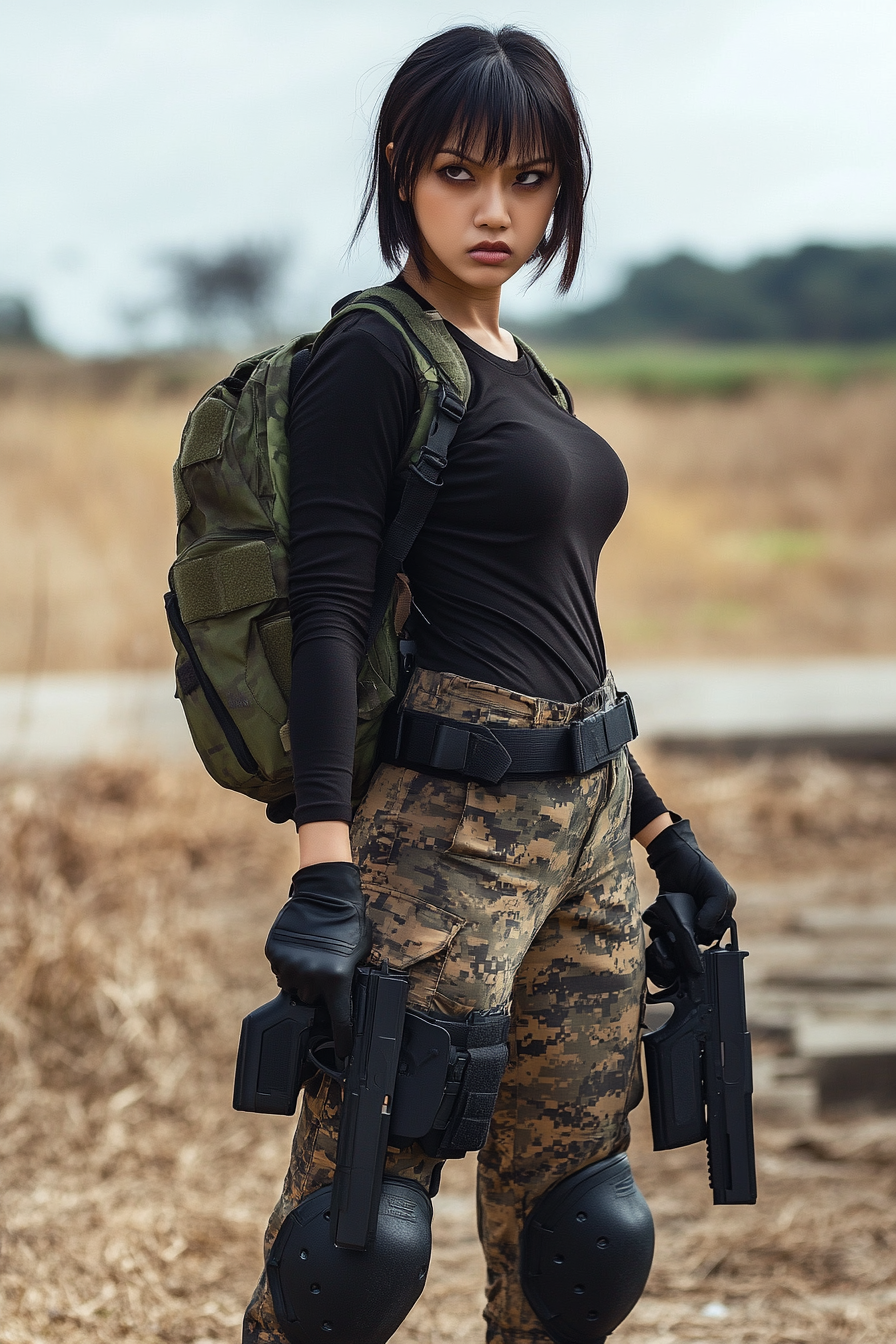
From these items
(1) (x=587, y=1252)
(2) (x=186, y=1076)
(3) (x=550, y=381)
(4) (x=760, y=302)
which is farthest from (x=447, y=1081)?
(4) (x=760, y=302)

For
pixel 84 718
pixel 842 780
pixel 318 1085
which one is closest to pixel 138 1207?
pixel 318 1085

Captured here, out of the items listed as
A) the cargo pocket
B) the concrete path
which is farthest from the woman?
the concrete path

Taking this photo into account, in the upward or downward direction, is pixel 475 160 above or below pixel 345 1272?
above

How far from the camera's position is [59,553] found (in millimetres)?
8789

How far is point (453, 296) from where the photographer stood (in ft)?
5.41

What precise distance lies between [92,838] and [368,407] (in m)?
3.25

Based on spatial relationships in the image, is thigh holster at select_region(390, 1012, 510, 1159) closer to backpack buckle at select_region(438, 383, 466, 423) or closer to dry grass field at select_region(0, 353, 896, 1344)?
backpack buckle at select_region(438, 383, 466, 423)

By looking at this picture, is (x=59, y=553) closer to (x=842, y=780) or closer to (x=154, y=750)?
(x=154, y=750)

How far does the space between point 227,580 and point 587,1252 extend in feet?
3.13

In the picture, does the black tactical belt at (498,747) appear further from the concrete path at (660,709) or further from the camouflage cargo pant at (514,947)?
the concrete path at (660,709)

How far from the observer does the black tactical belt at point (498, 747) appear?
1.51 metres

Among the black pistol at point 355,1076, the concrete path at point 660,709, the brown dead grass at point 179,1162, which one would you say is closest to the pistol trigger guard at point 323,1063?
the black pistol at point 355,1076

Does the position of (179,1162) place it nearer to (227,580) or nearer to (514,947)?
(514,947)

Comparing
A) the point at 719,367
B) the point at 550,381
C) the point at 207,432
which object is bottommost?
the point at 207,432
